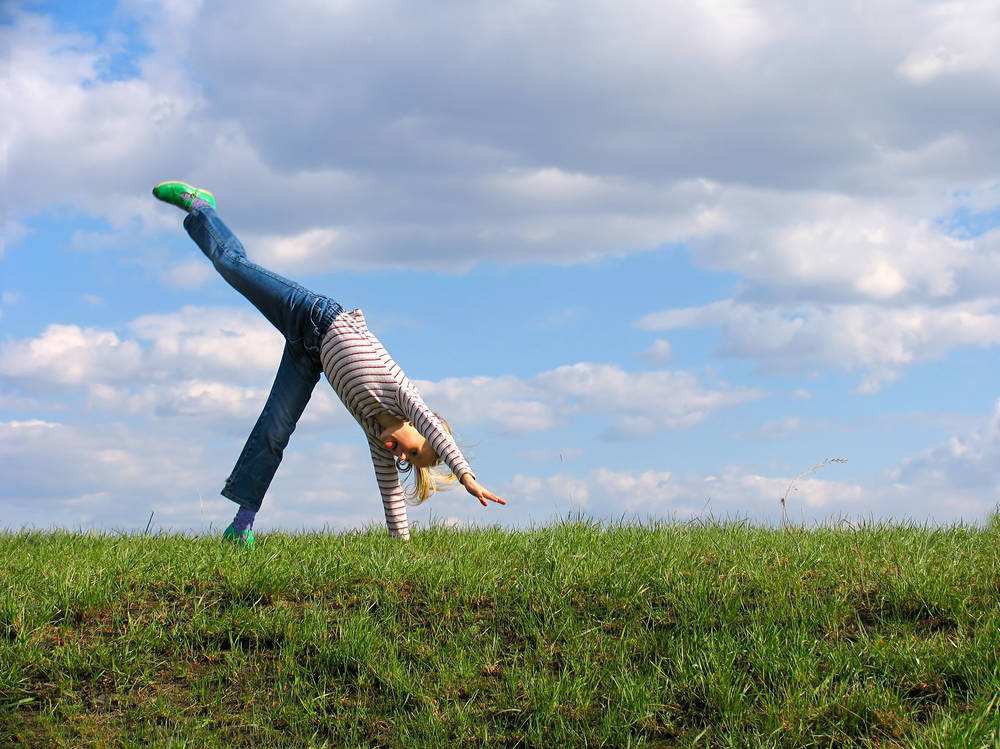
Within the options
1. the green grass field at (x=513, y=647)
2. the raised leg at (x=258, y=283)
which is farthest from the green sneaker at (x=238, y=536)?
the raised leg at (x=258, y=283)

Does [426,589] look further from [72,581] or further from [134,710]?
[72,581]

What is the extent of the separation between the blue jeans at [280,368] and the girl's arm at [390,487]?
0.79 metres

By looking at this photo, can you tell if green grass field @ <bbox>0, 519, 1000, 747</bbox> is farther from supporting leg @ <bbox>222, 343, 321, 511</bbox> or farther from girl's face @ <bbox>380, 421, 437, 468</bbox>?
supporting leg @ <bbox>222, 343, 321, 511</bbox>

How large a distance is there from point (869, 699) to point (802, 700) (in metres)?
0.35

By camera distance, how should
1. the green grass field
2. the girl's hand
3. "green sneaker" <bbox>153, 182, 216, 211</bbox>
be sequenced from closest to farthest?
the green grass field, the girl's hand, "green sneaker" <bbox>153, 182, 216, 211</bbox>

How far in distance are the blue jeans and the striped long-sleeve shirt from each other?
0.21 metres

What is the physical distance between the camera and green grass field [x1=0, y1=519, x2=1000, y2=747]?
580 cm

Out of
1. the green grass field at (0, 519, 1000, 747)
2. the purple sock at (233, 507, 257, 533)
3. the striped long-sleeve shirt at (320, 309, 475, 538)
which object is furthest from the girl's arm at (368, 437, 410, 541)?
the purple sock at (233, 507, 257, 533)

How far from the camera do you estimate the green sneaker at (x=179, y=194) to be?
32.2ft

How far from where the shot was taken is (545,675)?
20.1 ft

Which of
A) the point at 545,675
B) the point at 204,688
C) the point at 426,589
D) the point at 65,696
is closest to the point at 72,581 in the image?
the point at 65,696

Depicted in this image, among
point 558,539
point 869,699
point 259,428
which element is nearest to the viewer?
point 869,699

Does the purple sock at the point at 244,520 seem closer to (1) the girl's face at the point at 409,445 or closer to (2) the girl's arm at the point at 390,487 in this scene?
(2) the girl's arm at the point at 390,487

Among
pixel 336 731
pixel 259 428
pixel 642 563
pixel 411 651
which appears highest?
pixel 259 428
